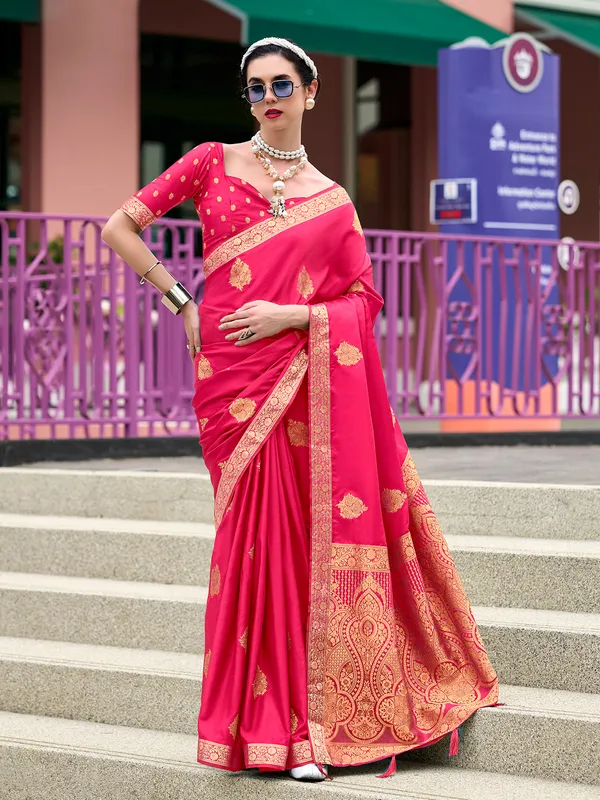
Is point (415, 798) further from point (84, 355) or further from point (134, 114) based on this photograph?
point (134, 114)

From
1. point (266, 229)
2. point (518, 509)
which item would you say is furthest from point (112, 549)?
point (266, 229)

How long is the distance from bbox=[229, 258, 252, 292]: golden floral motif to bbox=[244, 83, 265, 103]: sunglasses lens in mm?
382

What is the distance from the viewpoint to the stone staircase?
352cm

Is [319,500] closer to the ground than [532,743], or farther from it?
farther from it

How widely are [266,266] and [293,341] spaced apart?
0.64 feet

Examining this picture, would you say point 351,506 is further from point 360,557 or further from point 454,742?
point 454,742

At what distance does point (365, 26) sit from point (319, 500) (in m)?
7.30

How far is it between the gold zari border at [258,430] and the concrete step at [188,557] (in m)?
1.12

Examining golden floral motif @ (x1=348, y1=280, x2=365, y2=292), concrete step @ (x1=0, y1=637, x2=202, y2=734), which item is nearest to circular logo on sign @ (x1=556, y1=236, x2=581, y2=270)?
concrete step @ (x1=0, y1=637, x2=202, y2=734)

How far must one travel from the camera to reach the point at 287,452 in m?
3.40

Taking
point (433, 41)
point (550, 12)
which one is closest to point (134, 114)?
point (433, 41)

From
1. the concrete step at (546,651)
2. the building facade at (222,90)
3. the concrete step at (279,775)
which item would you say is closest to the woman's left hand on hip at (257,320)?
the concrete step at (279,775)

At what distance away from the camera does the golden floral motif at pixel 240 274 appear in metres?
3.37

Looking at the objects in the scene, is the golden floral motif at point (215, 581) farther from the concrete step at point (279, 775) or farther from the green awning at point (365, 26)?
the green awning at point (365, 26)
